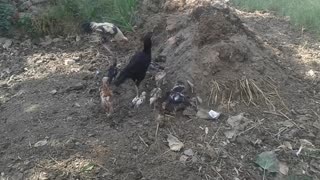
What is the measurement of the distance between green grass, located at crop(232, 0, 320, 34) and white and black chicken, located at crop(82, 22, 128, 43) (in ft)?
8.03

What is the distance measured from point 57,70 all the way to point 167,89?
1.44 meters

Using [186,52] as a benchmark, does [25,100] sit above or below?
below

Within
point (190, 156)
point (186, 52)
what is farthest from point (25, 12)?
point (190, 156)

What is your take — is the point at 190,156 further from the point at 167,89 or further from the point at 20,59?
the point at 20,59

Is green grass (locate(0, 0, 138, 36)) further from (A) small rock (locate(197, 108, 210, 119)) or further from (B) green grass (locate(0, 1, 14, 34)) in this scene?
(A) small rock (locate(197, 108, 210, 119))

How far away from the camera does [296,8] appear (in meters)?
6.57

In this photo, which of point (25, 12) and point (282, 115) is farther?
point (25, 12)

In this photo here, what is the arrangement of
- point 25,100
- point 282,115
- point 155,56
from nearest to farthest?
1. point 282,115
2. point 25,100
3. point 155,56

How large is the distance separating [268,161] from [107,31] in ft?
8.57

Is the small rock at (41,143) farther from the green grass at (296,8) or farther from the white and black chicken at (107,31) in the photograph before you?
the green grass at (296,8)

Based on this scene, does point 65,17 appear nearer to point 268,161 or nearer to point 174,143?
point 174,143

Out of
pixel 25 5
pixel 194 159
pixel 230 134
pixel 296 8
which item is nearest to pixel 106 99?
pixel 194 159

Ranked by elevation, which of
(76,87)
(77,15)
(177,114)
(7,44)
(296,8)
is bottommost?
(7,44)

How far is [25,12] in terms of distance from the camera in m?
6.04
